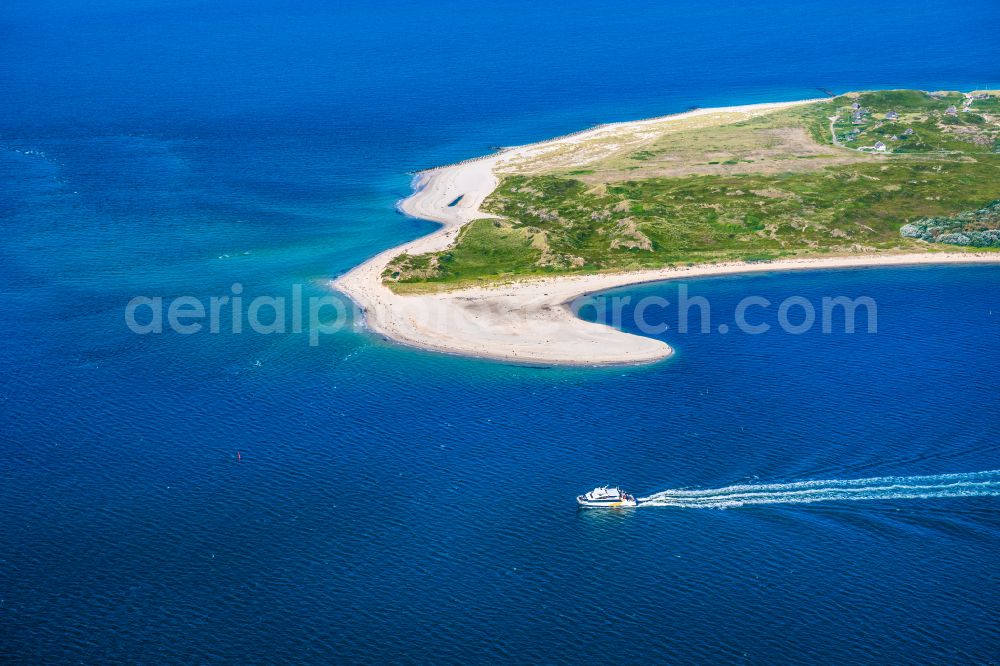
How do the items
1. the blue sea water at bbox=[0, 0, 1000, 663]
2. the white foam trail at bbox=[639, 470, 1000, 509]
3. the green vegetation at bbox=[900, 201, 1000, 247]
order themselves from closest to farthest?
the blue sea water at bbox=[0, 0, 1000, 663] → the white foam trail at bbox=[639, 470, 1000, 509] → the green vegetation at bbox=[900, 201, 1000, 247]

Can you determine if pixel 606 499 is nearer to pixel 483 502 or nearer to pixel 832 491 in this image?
pixel 483 502

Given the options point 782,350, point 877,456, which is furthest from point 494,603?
point 782,350

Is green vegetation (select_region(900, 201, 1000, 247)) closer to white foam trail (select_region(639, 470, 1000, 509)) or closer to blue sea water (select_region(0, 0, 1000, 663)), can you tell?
blue sea water (select_region(0, 0, 1000, 663))

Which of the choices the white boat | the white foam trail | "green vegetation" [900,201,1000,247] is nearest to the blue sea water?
the white foam trail

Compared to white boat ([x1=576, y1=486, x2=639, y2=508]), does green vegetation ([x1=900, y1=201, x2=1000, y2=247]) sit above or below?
above

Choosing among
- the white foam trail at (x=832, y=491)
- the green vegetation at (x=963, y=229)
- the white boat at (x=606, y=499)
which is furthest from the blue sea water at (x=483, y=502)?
the green vegetation at (x=963, y=229)

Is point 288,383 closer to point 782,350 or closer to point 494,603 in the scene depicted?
point 494,603

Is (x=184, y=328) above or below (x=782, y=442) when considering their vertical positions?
above
